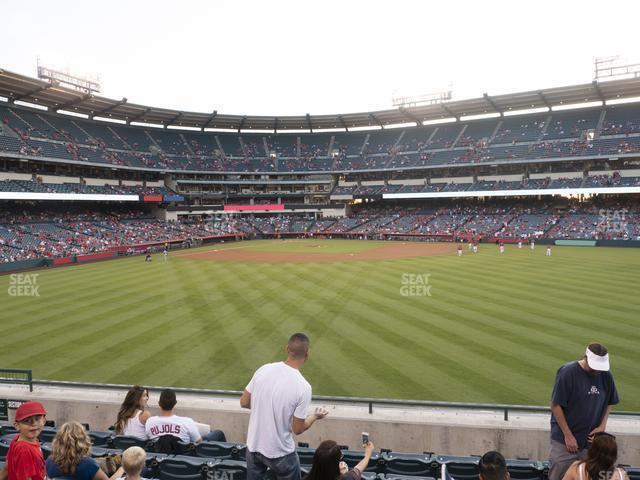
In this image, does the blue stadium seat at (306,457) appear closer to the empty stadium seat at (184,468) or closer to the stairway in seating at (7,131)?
the empty stadium seat at (184,468)

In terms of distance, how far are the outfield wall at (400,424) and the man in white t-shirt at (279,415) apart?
3.78 meters

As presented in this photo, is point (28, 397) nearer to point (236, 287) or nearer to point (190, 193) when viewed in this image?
point (236, 287)

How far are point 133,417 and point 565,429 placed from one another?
6481 mm

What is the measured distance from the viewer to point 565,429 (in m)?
5.08

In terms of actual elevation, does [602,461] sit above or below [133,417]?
above

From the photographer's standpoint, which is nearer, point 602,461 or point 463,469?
point 602,461

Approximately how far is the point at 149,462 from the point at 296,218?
79357 mm

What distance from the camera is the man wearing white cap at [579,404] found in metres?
5.11

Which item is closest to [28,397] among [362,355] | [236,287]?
[362,355]

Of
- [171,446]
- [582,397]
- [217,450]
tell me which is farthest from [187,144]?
[582,397]

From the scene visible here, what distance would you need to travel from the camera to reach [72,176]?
2333 inches

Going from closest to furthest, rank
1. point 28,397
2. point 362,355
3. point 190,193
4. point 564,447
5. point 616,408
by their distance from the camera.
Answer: point 564,447 → point 28,397 → point 616,408 → point 362,355 → point 190,193

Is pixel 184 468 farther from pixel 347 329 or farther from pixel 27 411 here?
pixel 347 329

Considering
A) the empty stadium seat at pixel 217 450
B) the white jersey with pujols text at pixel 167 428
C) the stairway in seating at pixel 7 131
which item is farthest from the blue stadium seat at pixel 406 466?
the stairway in seating at pixel 7 131
